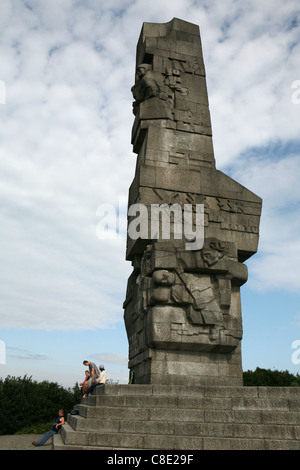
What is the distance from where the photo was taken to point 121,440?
616 cm

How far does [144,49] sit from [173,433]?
11.3 metres

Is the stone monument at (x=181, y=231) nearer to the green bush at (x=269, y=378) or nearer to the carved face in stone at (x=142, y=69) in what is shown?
the carved face in stone at (x=142, y=69)

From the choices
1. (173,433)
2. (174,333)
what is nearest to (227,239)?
(174,333)

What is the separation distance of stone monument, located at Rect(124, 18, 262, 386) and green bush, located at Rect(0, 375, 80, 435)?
20.8 feet

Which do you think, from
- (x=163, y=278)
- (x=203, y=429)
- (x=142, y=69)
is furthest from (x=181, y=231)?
(x=142, y=69)

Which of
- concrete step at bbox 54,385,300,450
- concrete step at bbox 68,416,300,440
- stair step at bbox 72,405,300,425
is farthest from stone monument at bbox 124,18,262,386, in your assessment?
concrete step at bbox 68,416,300,440

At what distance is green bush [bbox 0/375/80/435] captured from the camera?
1552 centimetres

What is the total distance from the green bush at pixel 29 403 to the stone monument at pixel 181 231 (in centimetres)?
633

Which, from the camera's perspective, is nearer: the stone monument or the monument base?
the monument base

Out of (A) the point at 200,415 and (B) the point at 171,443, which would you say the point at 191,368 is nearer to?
(A) the point at 200,415

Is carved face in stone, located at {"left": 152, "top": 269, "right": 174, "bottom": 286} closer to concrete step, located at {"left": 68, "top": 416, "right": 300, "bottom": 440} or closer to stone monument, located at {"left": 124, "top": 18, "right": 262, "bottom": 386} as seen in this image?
stone monument, located at {"left": 124, "top": 18, "right": 262, "bottom": 386}

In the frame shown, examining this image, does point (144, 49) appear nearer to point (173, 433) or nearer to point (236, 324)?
→ point (236, 324)

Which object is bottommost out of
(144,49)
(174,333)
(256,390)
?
(256,390)

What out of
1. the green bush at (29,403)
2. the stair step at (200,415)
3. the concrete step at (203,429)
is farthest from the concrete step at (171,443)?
the green bush at (29,403)
